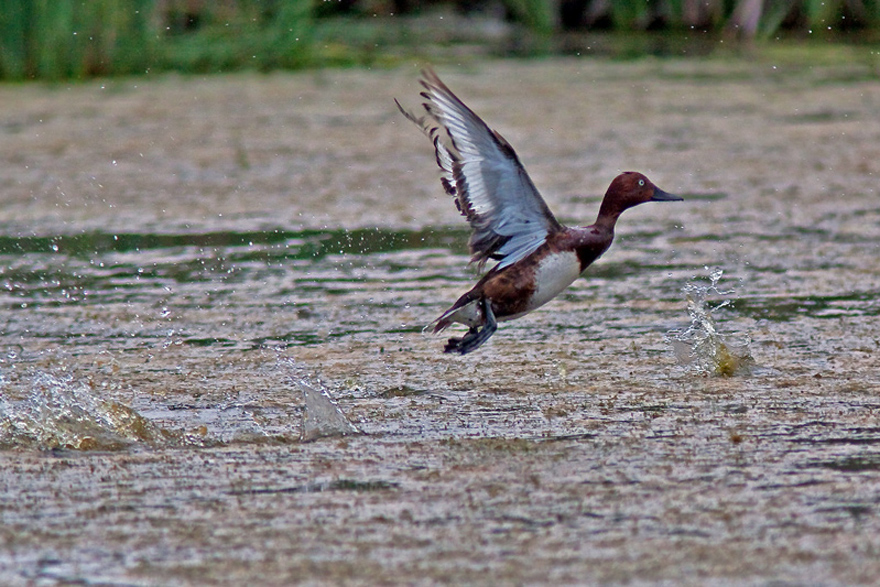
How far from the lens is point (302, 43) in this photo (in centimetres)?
1338

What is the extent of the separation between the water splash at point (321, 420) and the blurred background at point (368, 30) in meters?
8.01

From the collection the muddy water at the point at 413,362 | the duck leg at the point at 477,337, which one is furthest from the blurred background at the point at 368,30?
the duck leg at the point at 477,337

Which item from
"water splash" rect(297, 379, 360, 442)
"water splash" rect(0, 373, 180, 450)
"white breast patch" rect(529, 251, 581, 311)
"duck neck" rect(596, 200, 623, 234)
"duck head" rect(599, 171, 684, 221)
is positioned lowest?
"water splash" rect(0, 373, 180, 450)

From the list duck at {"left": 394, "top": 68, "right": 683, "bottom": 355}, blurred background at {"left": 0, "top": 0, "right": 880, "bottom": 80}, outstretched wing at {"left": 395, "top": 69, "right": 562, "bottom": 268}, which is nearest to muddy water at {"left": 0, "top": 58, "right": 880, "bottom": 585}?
duck at {"left": 394, "top": 68, "right": 683, "bottom": 355}

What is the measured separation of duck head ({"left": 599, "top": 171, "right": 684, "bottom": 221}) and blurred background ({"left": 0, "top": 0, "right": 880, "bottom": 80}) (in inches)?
302

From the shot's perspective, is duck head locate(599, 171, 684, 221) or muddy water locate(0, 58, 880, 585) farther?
duck head locate(599, 171, 684, 221)

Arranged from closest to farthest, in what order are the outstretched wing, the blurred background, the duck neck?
1. the outstretched wing
2. the duck neck
3. the blurred background

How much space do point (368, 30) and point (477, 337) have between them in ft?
35.5

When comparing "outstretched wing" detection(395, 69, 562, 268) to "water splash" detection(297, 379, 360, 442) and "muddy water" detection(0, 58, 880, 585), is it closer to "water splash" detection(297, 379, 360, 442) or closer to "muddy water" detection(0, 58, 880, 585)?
"muddy water" detection(0, 58, 880, 585)

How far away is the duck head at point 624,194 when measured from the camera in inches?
187

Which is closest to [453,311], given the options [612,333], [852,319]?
[612,333]

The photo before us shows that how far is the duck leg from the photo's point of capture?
14.9ft

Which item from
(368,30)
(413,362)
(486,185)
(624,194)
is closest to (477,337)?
(486,185)

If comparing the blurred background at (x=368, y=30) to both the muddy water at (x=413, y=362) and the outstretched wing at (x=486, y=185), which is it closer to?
the muddy water at (x=413, y=362)
